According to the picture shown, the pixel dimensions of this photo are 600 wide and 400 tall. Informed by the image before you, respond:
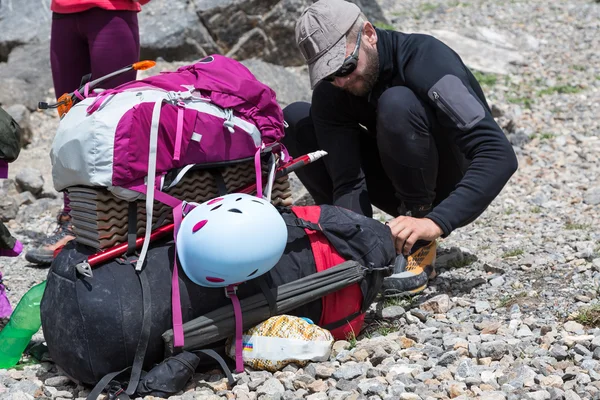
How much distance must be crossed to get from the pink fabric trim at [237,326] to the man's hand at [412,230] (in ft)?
2.63

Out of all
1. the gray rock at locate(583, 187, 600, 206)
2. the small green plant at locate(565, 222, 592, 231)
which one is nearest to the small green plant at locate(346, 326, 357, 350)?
the small green plant at locate(565, 222, 592, 231)

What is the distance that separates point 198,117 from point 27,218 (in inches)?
130

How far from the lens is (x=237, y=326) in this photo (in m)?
3.28

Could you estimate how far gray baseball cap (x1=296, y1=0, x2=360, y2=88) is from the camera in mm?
3826

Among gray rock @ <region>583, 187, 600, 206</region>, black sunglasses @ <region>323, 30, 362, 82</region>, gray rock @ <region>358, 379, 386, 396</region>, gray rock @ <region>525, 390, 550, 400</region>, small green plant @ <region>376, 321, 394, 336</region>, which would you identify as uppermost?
black sunglasses @ <region>323, 30, 362, 82</region>

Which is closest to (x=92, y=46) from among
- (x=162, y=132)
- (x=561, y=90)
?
(x=162, y=132)

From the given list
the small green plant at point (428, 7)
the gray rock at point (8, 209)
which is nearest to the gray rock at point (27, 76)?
the gray rock at point (8, 209)

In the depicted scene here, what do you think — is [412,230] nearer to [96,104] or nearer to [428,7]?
[96,104]

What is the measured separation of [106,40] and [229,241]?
2.41 meters

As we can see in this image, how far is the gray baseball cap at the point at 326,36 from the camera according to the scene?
383cm

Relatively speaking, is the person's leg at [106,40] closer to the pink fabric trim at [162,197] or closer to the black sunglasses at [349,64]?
the black sunglasses at [349,64]

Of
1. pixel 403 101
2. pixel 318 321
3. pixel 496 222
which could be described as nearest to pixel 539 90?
pixel 496 222

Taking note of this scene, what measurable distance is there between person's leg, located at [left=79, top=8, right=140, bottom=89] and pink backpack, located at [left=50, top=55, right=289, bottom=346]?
1423mm

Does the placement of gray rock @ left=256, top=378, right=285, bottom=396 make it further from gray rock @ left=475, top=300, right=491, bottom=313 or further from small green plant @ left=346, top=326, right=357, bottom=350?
gray rock @ left=475, top=300, right=491, bottom=313
